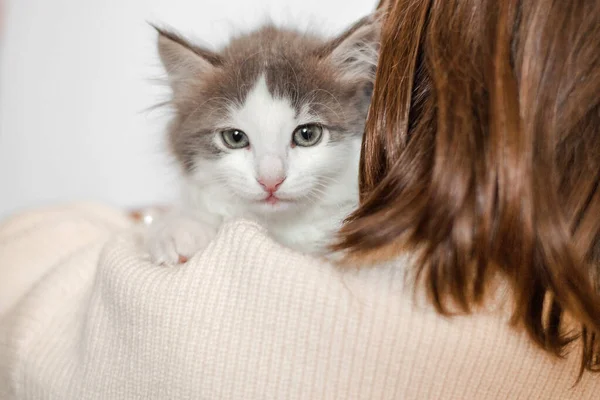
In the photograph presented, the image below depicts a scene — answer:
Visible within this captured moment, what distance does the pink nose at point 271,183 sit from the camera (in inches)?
46.8

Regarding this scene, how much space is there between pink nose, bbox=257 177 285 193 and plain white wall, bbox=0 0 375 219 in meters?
1.19

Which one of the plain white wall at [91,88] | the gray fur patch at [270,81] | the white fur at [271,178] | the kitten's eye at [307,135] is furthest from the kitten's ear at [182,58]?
the plain white wall at [91,88]

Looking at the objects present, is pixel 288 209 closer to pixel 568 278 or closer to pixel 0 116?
pixel 568 278

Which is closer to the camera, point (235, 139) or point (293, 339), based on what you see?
point (293, 339)

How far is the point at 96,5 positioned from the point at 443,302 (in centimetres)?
202

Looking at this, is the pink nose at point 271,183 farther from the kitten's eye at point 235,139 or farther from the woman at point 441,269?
the woman at point 441,269

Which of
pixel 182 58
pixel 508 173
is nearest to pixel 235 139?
pixel 182 58

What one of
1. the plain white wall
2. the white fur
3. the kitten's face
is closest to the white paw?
the white fur

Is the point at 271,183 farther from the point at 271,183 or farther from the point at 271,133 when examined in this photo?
the point at 271,133

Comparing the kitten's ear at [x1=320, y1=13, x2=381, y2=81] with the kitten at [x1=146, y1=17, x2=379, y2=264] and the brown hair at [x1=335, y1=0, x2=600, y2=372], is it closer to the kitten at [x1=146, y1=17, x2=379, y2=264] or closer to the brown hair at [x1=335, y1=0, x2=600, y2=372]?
the kitten at [x1=146, y1=17, x2=379, y2=264]

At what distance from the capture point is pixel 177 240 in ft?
3.84

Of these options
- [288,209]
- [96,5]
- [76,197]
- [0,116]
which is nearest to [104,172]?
[76,197]

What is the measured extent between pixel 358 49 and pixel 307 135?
9.0 inches

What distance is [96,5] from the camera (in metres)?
2.35
